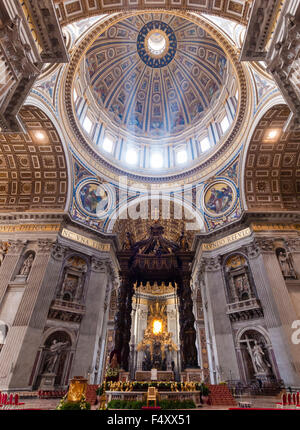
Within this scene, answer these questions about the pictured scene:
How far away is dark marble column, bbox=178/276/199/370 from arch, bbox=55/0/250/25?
11427 millimetres

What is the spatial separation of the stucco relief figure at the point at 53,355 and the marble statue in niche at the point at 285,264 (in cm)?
1433

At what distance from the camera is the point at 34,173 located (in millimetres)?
17844

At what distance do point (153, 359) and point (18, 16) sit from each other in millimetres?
30488

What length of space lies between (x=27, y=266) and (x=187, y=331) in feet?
36.2

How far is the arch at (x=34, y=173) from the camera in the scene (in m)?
16.5

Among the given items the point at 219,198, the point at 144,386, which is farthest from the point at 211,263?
the point at 144,386

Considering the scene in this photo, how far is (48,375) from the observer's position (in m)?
12.8

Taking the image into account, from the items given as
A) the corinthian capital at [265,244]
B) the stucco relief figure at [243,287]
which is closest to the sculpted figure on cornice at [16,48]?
the corinthian capital at [265,244]

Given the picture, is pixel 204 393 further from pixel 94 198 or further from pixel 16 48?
pixel 94 198

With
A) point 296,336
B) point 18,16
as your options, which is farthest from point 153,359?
point 18,16

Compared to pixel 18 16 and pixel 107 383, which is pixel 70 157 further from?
pixel 107 383

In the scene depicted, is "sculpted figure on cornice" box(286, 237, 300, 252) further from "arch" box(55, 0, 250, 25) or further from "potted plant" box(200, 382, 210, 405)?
"arch" box(55, 0, 250, 25)

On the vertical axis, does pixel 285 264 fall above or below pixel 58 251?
below

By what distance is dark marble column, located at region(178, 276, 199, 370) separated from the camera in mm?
9688
